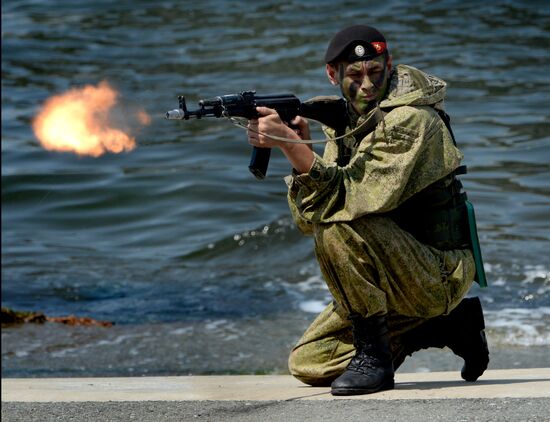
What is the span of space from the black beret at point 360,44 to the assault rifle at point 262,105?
0.87 feet

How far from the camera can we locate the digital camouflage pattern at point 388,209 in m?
4.52

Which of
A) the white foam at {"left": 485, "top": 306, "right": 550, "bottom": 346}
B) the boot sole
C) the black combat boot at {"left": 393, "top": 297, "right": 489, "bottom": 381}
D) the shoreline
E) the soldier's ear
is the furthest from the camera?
the white foam at {"left": 485, "top": 306, "right": 550, "bottom": 346}

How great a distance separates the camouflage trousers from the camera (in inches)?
179

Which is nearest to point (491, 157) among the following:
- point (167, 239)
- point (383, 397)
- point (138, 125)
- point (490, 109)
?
point (490, 109)

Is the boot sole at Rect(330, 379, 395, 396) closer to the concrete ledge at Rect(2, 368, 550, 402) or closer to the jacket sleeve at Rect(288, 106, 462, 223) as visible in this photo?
the concrete ledge at Rect(2, 368, 550, 402)

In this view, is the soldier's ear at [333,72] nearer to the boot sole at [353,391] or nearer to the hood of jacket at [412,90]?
the hood of jacket at [412,90]

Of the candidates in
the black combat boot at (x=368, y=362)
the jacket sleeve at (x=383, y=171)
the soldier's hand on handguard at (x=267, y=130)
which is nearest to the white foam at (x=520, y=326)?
the black combat boot at (x=368, y=362)

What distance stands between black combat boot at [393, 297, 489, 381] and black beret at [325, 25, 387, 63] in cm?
105

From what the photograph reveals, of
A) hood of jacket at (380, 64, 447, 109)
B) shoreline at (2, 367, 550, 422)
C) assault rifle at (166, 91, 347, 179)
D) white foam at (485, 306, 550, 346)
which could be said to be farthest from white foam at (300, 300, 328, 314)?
hood of jacket at (380, 64, 447, 109)

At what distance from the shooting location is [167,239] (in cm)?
1109

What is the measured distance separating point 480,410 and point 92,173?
31.6ft

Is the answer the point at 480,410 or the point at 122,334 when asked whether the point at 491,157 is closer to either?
the point at 122,334

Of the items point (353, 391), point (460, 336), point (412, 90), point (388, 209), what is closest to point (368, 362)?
point (353, 391)

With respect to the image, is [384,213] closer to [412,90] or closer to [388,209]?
[388,209]
